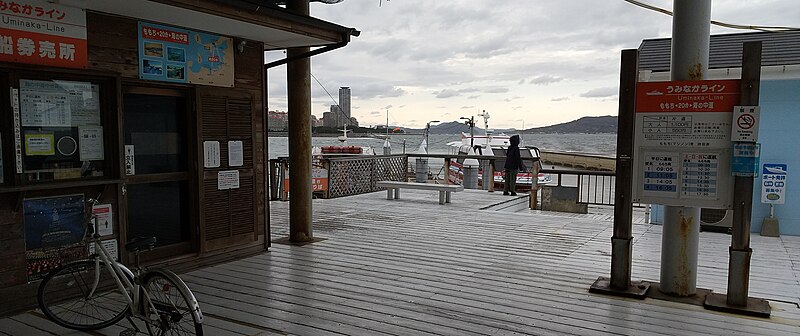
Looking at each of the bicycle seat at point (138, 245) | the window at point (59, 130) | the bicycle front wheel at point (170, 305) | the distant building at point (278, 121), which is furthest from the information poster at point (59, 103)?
the distant building at point (278, 121)

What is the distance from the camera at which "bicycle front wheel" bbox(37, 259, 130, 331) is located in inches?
139

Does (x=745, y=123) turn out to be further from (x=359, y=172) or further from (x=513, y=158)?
(x=359, y=172)

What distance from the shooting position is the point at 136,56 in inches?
175

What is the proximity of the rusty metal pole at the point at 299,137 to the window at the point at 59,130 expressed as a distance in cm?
231

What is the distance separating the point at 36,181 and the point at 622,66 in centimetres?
437

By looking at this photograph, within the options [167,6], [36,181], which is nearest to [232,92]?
[167,6]

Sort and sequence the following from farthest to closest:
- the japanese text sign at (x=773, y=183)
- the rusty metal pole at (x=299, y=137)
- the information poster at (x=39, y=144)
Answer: the japanese text sign at (x=773, y=183) < the rusty metal pole at (x=299, y=137) < the information poster at (x=39, y=144)

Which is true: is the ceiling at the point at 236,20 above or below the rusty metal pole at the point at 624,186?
above

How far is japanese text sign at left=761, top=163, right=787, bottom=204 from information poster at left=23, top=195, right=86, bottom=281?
7.87 m

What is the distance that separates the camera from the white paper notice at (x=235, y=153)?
5301 millimetres

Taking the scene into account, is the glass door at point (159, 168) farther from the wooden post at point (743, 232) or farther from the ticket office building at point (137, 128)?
the wooden post at point (743, 232)

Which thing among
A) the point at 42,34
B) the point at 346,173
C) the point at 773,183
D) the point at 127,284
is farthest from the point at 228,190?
the point at 773,183

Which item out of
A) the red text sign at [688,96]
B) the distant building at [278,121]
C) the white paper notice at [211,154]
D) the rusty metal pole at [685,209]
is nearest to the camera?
the red text sign at [688,96]

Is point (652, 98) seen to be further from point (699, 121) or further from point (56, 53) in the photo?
point (56, 53)
